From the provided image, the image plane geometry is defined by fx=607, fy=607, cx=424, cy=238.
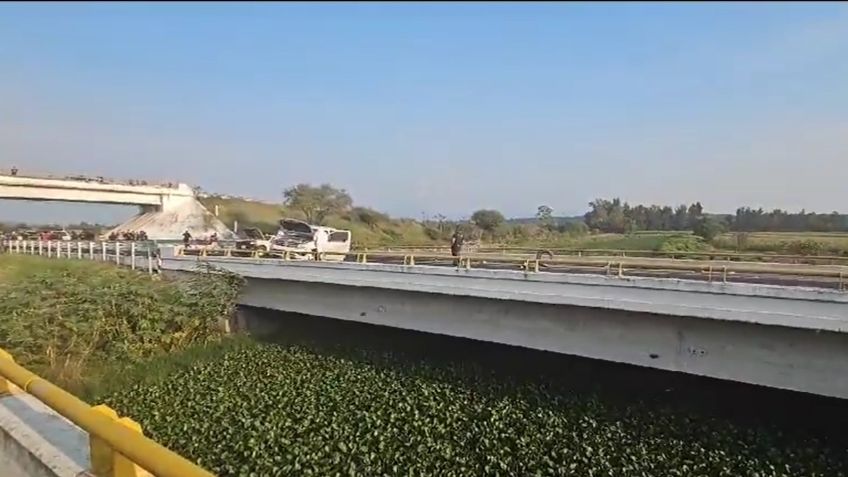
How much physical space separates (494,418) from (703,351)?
4.01 m

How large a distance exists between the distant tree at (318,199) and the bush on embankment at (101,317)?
4609cm

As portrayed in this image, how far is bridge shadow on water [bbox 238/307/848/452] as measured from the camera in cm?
1073

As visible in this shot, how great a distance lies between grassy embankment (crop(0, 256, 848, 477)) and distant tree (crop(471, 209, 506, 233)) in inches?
1385

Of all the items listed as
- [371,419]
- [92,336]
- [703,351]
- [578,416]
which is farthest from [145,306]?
[703,351]

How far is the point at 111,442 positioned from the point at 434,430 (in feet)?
30.9

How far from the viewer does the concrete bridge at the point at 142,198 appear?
3747cm

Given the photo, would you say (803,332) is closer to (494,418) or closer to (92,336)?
(494,418)

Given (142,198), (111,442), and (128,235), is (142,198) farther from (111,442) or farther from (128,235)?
(111,442)

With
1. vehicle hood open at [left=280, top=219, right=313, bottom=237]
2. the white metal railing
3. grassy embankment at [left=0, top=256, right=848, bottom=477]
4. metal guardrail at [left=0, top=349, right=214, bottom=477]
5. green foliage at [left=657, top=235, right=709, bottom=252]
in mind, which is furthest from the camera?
vehicle hood open at [left=280, top=219, right=313, bottom=237]

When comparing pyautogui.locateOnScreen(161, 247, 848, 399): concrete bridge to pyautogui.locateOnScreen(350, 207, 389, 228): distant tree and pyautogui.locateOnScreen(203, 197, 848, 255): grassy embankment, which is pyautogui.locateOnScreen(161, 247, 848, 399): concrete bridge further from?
pyautogui.locateOnScreen(350, 207, 389, 228): distant tree

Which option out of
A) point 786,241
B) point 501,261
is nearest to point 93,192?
A: point 501,261

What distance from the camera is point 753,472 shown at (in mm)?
9352

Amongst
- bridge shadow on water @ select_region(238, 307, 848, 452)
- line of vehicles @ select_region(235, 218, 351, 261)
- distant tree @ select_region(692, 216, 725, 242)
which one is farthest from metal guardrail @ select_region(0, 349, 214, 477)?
distant tree @ select_region(692, 216, 725, 242)

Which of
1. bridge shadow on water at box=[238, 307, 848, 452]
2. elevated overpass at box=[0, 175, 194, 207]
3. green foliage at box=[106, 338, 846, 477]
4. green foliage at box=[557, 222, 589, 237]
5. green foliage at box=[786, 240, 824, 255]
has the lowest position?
green foliage at box=[106, 338, 846, 477]
